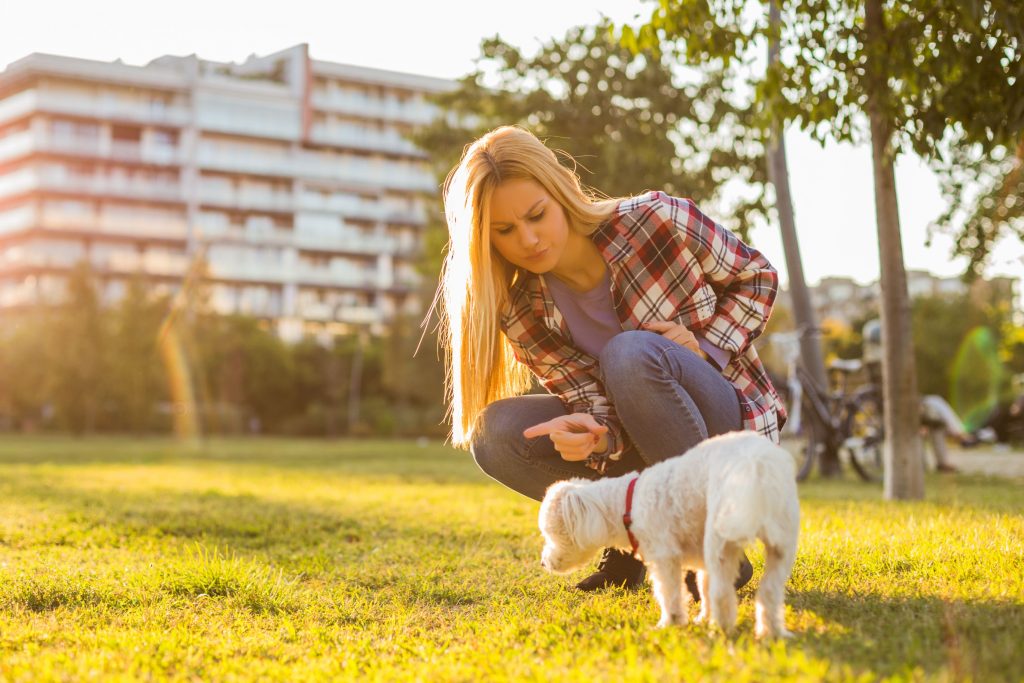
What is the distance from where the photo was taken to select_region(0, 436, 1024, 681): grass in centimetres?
248

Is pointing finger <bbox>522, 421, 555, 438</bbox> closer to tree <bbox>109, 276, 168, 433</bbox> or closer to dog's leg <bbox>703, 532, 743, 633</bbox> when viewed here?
dog's leg <bbox>703, 532, 743, 633</bbox>

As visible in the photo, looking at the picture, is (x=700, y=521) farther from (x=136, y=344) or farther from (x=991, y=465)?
(x=136, y=344)

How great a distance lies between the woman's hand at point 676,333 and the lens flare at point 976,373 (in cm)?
3505

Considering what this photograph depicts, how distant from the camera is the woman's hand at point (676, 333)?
352 centimetres

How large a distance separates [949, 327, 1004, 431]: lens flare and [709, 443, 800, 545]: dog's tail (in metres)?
35.9

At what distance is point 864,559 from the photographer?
3867 mm

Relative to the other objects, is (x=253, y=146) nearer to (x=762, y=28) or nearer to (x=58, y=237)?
(x=58, y=237)

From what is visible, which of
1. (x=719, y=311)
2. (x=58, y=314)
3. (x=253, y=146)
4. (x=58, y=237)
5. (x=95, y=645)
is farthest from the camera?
(x=253, y=146)

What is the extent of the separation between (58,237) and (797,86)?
215 feet

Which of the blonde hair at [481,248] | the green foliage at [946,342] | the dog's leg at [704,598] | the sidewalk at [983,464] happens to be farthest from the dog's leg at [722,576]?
the green foliage at [946,342]

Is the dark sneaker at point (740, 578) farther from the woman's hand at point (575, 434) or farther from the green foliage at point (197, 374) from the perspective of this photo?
the green foliage at point (197, 374)

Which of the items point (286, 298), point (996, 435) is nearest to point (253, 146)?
point (286, 298)

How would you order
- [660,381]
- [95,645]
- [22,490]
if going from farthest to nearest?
[22,490], [660,381], [95,645]

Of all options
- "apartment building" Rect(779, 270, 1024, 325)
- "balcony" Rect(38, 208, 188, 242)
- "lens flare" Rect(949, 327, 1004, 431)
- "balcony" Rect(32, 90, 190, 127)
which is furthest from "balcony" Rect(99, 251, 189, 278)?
"lens flare" Rect(949, 327, 1004, 431)
